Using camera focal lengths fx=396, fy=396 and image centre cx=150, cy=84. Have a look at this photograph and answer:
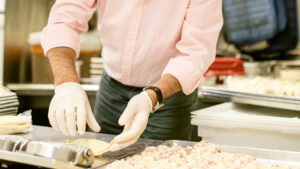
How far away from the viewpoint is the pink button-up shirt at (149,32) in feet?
5.00

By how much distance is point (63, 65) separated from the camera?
1.43 metres

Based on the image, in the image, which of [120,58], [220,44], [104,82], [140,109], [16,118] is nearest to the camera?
[140,109]

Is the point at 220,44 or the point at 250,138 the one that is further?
the point at 220,44

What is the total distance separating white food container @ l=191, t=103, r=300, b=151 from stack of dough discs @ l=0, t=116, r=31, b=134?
649 mm

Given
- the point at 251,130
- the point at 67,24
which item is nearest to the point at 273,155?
the point at 251,130

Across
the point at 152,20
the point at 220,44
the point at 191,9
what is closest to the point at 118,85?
the point at 152,20

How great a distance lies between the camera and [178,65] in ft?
4.86

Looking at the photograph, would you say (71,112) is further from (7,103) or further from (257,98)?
(257,98)

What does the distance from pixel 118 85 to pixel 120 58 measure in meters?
0.14

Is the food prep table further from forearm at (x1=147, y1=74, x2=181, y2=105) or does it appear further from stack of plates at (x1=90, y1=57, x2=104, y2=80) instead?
stack of plates at (x1=90, y1=57, x2=104, y2=80)

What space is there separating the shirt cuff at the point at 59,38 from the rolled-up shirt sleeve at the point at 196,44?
1.22 ft

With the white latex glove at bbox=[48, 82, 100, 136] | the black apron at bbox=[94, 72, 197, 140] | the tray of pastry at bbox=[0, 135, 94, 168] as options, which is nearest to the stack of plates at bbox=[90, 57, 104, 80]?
the black apron at bbox=[94, 72, 197, 140]

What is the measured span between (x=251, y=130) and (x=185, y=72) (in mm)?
363

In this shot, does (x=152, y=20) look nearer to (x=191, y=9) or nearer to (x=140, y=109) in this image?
(x=191, y=9)
